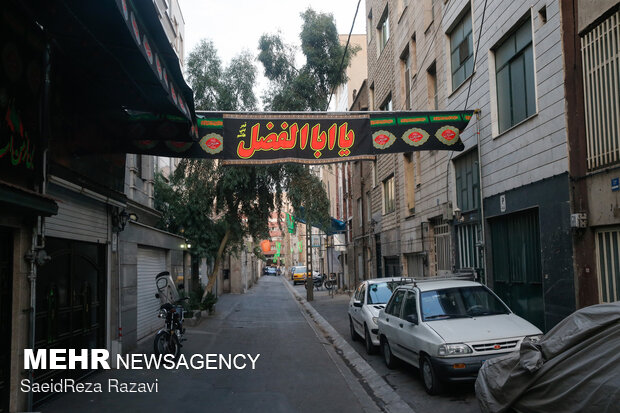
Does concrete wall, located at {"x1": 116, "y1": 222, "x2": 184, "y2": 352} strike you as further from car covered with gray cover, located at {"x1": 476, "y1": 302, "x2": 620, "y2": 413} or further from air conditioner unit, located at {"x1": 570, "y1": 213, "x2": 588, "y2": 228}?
air conditioner unit, located at {"x1": 570, "y1": 213, "x2": 588, "y2": 228}

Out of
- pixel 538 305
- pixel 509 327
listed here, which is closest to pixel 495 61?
pixel 538 305

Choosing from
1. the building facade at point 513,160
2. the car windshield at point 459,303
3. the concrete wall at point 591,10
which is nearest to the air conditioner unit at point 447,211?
the building facade at point 513,160

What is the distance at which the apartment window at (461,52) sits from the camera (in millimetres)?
13719

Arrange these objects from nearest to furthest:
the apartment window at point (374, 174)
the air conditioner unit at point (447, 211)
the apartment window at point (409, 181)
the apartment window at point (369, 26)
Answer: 1. the air conditioner unit at point (447, 211)
2. the apartment window at point (409, 181)
3. the apartment window at point (374, 174)
4. the apartment window at point (369, 26)

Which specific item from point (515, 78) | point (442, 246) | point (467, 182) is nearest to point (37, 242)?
point (515, 78)

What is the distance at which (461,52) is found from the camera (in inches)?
563

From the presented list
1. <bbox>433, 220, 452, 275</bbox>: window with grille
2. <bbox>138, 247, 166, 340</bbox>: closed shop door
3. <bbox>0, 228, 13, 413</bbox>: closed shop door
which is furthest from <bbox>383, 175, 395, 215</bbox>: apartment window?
<bbox>0, 228, 13, 413</bbox>: closed shop door

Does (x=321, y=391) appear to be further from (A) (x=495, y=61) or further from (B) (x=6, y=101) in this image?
(A) (x=495, y=61)

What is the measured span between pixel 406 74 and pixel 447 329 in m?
14.3

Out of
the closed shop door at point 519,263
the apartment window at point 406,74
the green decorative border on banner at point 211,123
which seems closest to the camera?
the closed shop door at point 519,263

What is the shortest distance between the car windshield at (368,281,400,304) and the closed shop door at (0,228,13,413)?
26.1 ft

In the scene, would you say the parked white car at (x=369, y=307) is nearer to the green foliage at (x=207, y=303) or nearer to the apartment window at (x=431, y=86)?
the apartment window at (x=431, y=86)

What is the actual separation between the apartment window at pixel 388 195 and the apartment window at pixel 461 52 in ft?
25.2

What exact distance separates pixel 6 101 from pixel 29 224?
65.1 inches
